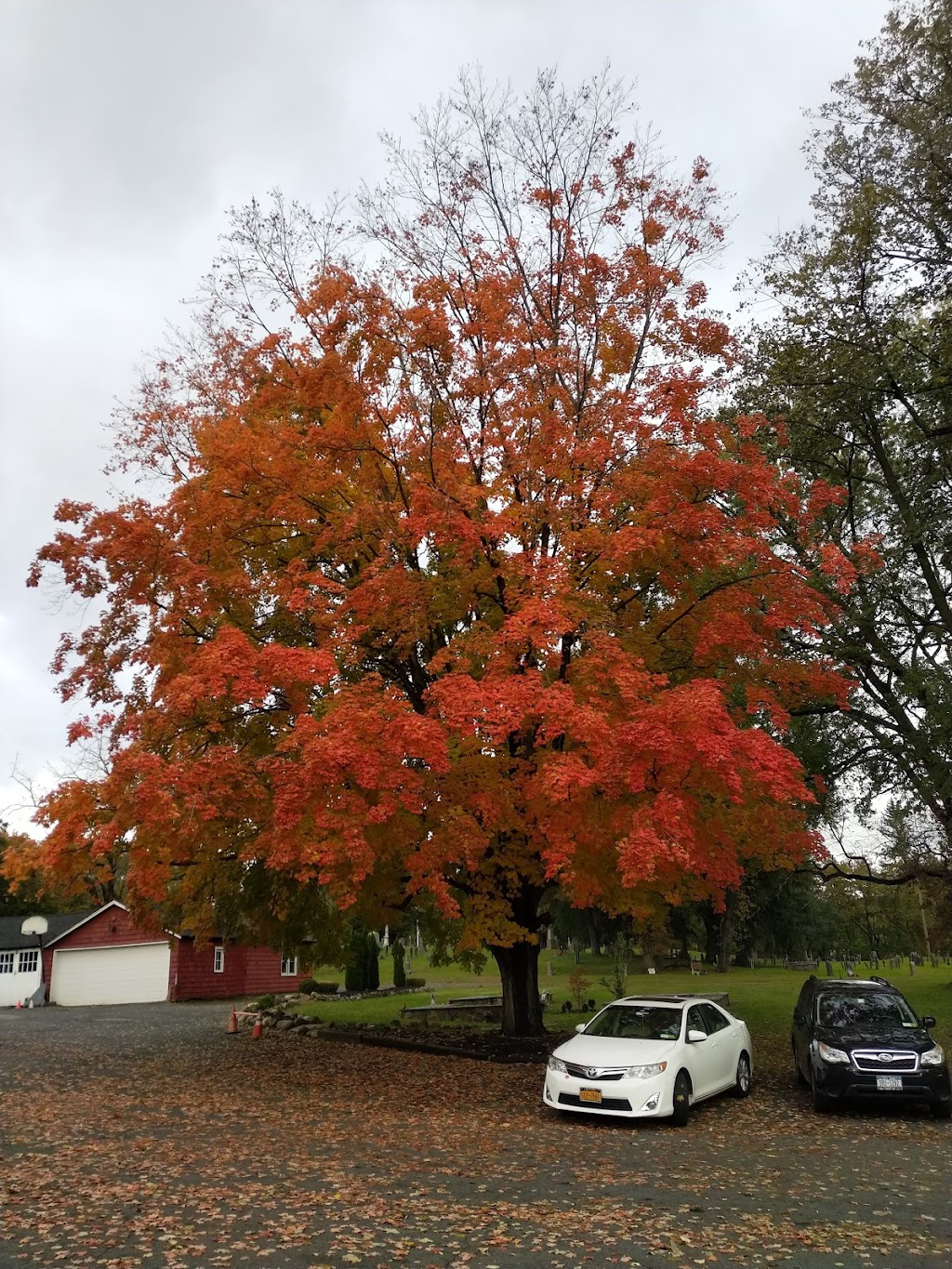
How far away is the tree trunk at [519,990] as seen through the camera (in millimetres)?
17141

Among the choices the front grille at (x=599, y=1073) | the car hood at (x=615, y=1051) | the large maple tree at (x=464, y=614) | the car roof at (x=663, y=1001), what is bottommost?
the front grille at (x=599, y=1073)

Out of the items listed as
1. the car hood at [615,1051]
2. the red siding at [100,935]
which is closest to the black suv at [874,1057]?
the car hood at [615,1051]

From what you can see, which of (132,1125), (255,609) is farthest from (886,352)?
(132,1125)

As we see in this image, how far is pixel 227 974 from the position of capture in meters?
40.4

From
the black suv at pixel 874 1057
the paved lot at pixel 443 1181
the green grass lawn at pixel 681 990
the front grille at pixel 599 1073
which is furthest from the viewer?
the green grass lawn at pixel 681 990

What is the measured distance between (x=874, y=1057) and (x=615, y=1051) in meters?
3.36

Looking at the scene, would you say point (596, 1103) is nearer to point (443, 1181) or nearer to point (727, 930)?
point (443, 1181)

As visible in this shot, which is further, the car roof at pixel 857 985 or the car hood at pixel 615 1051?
the car roof at pixel 857 985

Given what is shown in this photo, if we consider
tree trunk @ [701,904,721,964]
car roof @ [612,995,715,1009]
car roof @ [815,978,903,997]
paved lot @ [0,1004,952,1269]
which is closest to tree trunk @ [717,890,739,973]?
tree trunk @ [701,904,721,964]

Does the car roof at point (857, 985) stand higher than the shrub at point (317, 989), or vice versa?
the car roof at point (857, 985)

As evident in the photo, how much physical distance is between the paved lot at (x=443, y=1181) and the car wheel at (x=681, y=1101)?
191 millimetres

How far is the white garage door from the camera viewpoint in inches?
1547

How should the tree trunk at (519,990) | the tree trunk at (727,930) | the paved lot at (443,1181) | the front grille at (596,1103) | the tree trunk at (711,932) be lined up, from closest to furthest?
the paved lot at (443,1181)
the front grille at (596,1103)
the tree trunk at (519,990)
the tree trunk at (727,930)
the tree trunk at (711,932)

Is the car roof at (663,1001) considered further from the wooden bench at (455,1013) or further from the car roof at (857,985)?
the wooden bench at (455,1013)
